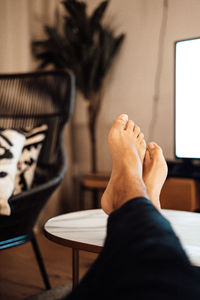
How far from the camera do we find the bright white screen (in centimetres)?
168

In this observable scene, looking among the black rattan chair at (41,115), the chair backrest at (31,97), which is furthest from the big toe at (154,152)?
the chair backrest at (31,97)

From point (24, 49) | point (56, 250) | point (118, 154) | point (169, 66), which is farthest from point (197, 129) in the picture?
point (24, 49)

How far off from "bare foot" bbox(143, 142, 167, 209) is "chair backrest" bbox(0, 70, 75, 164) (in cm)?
63

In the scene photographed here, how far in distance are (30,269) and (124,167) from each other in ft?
3.74

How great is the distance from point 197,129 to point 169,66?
0.58 m

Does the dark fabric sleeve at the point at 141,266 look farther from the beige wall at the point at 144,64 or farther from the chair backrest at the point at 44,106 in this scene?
the beige wall at the point at 144,64

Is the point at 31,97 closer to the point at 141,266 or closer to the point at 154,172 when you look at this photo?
the point at 154,172

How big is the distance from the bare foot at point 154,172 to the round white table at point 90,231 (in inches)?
4.3

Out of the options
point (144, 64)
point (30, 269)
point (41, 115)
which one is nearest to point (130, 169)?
point (41, 115)

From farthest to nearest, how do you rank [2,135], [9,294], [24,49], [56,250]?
[24,49], [56,250], [9,294], [2,135]

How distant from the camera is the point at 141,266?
15.6 inches

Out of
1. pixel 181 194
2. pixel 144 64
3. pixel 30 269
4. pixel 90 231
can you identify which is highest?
pixel 144 64

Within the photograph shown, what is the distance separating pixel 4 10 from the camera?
2145 millimetres

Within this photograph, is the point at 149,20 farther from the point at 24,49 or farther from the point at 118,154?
the point at 118,154
